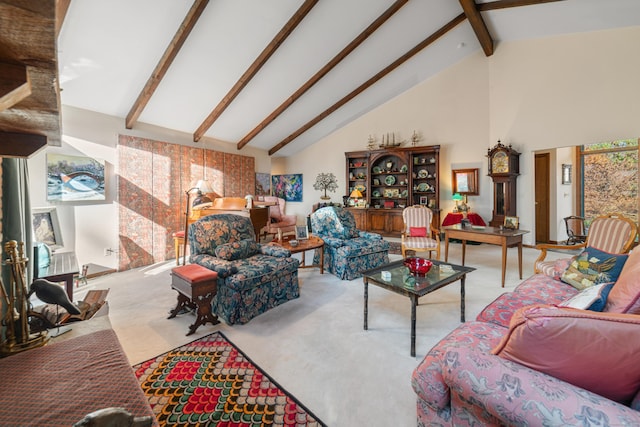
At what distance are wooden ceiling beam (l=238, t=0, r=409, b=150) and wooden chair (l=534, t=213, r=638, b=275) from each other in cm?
395

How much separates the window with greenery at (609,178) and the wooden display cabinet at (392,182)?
3.30m

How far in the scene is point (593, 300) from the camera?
1.31m

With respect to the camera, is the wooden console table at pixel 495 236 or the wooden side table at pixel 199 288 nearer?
the wooden side table at pixel 199 288

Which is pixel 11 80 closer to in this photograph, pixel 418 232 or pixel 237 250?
pixel 237 250

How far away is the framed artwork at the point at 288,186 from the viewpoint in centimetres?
907

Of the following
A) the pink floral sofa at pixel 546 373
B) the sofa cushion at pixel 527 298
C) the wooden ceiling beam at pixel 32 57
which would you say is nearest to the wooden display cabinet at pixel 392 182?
the sofa cushion at pixel 527 298

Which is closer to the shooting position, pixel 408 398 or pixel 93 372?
pixel 93 372

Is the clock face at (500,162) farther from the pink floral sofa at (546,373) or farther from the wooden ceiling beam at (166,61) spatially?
the wooden ceiling beam at (166,61)

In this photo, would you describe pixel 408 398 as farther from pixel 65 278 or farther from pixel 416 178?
pixel 416 178

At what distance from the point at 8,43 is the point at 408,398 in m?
2.23

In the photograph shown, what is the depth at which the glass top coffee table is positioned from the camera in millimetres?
2150

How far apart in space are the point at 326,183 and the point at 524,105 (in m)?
5.12

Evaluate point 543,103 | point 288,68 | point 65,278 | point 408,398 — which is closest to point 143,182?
point 65,278

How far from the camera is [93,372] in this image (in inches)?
44.2
